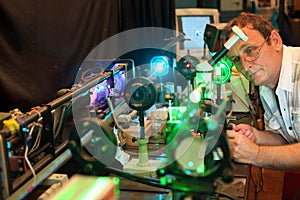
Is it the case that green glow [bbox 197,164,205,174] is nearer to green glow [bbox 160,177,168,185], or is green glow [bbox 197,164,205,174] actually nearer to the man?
green glow [bbox 160,177,168,185]

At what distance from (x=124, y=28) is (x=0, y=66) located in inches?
62.5

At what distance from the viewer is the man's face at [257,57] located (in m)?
1.97

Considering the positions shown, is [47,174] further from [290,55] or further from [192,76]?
[290,55]

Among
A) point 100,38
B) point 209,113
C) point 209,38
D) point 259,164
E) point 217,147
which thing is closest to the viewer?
point 217,147

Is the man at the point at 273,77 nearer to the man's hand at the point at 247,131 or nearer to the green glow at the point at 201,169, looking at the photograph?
the man's hand at the point at 247,131

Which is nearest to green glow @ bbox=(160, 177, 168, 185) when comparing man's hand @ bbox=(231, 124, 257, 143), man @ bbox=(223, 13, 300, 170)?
man @ bbox=(223, 13, 300, 170)

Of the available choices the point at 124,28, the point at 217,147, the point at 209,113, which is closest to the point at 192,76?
the point at 209,113

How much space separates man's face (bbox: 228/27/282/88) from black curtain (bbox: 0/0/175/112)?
0.95m

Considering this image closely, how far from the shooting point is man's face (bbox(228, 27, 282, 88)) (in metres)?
1.97

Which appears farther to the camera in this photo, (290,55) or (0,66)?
(290,55)

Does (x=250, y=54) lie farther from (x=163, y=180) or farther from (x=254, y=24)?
(x=163, y=180)

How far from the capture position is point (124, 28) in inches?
131

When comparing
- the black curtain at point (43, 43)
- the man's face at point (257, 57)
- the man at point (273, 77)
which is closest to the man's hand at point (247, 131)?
the man at point (273, 77)

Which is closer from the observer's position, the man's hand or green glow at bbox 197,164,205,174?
green glow at bbox 197,164,205,174
